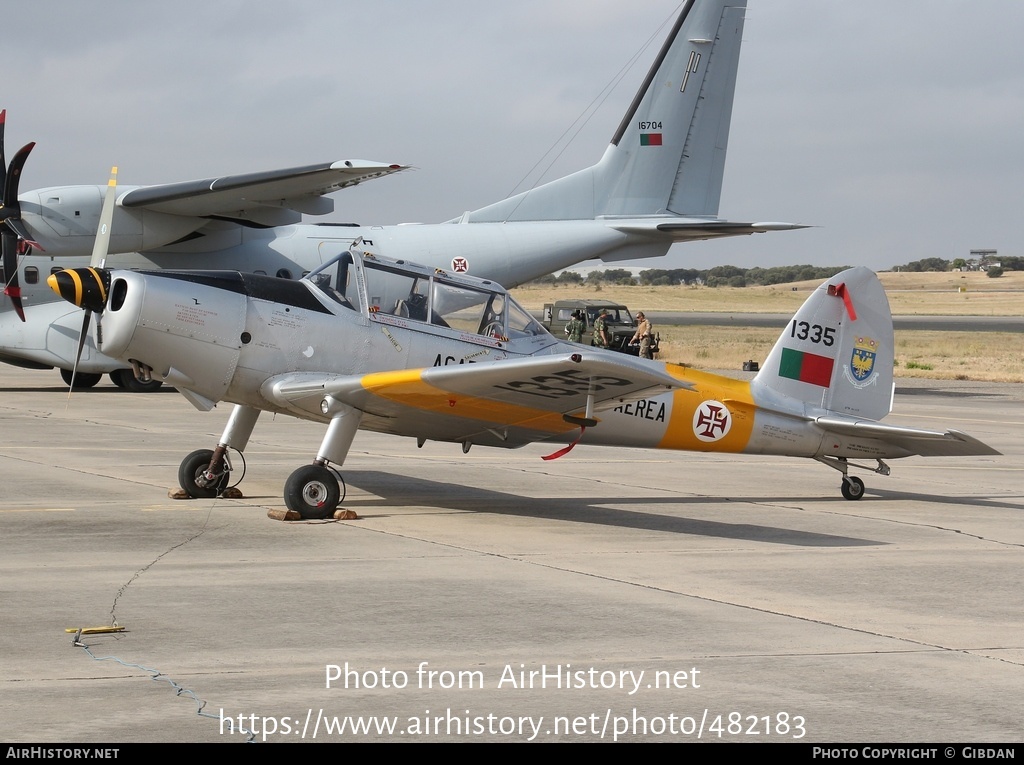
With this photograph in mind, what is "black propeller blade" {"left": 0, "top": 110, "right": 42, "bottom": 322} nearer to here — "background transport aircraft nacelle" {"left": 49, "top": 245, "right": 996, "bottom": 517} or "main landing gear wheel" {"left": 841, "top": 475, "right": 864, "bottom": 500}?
"background transport aircraft nacelle" {"left": 49, "top": 245, "right": 996, "bottom": 517}

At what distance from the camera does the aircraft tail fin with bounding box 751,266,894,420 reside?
12547mm

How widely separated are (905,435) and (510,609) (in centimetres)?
635

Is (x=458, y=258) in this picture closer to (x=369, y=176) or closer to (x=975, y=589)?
(x=369, y=176)

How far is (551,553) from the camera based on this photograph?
9172 millimetres

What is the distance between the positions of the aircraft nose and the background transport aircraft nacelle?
0.05ft

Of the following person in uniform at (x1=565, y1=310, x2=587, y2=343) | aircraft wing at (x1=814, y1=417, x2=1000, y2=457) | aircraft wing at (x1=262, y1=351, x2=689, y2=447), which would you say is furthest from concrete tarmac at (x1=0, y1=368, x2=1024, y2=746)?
person in uniform at (x1=565, y1=310, x2=587, y2=343)

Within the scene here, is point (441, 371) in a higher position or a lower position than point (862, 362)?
lower

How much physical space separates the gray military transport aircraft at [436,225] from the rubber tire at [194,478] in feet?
31.3

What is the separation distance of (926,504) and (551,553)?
17.3 ft

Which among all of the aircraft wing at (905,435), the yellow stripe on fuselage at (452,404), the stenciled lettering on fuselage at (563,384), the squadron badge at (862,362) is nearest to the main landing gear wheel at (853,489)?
the aircraft wing at (905,435)

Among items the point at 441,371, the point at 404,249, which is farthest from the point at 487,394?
the point at 404,249

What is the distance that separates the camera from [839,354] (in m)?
12.6

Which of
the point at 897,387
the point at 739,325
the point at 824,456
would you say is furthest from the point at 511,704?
the point at 739,325

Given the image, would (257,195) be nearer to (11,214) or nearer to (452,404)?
(11,214)
